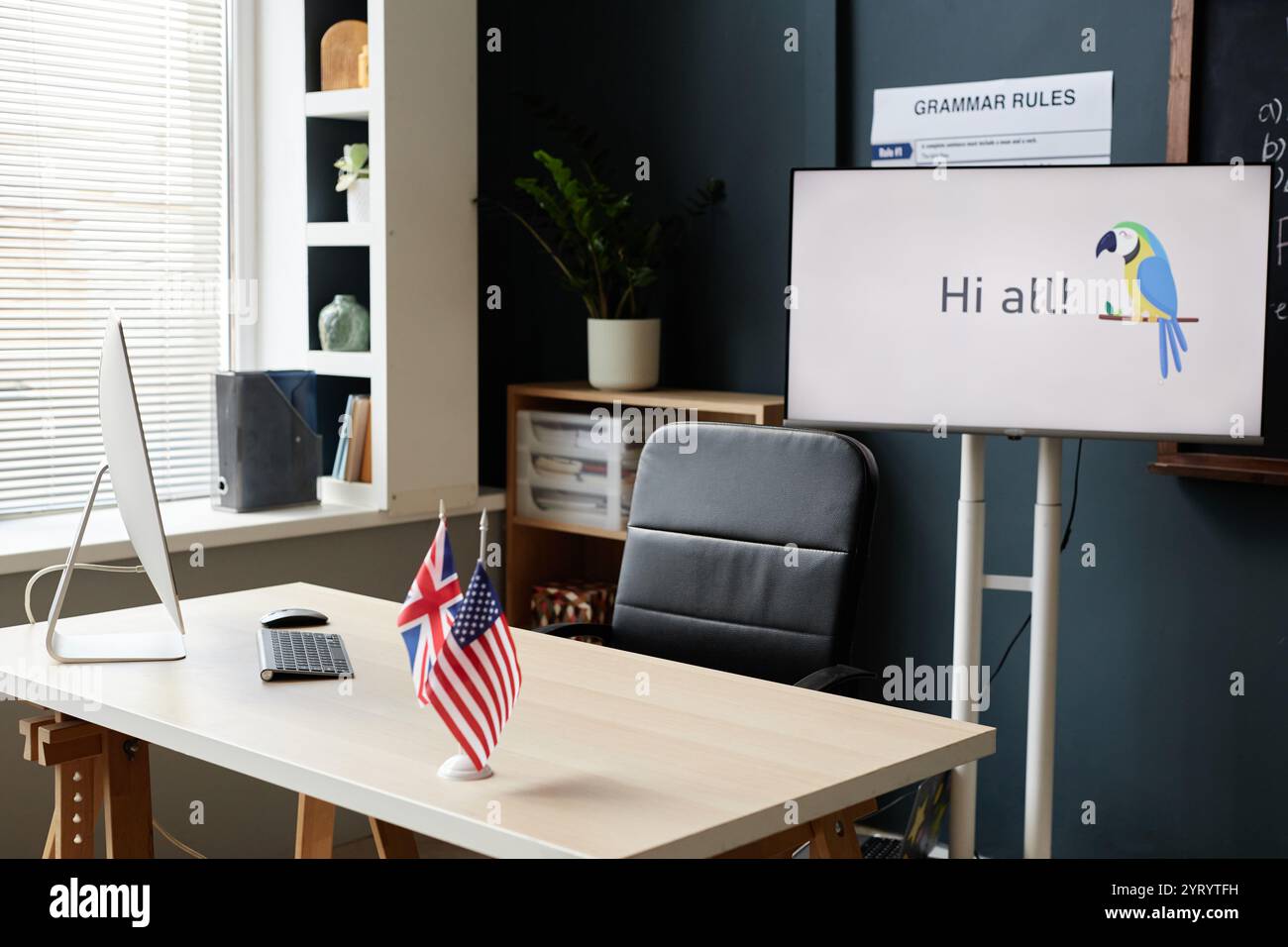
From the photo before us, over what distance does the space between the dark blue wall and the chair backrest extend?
897mm

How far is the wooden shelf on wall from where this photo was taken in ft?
11.9

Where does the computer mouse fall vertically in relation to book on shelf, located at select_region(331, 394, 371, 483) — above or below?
below

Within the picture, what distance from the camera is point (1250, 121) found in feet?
9.46

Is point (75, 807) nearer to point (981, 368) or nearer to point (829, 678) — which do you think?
point (829, 678)

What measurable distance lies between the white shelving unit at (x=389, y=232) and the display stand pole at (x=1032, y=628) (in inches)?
59.7

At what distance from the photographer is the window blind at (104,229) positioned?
3.43 metres

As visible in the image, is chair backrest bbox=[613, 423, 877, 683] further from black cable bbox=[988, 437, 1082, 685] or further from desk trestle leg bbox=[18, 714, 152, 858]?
desk trestle leg bbox=[18, 714, 152, 858]

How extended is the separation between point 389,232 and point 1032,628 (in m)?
1.85

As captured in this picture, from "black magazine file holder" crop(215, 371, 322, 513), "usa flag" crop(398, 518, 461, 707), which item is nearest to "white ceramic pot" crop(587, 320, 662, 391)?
"black magazine file holder" crop(215, 371, 322, 513)

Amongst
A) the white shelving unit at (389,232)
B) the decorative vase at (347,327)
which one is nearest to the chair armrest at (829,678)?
the white shelving unit at (389,232)

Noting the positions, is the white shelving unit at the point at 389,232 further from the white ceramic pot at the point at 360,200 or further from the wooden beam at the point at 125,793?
the wooden beam at the point at 125,793

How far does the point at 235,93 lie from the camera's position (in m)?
3.83
